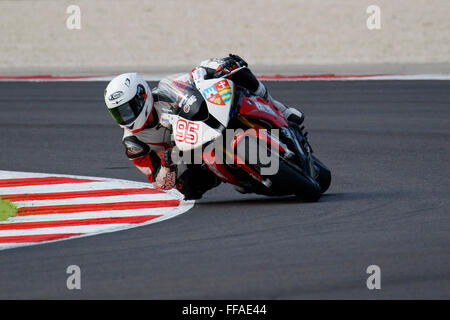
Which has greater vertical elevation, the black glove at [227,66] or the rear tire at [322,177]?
the black glove at [227,66]

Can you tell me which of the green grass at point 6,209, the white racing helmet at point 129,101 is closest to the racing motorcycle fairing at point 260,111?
the white racing helmet at point 129,101

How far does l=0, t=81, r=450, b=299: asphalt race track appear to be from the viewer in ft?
18.3

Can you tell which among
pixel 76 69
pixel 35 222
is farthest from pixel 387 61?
pixel 35 222

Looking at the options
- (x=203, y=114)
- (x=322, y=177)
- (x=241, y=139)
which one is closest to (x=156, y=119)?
(x=203, y=114)

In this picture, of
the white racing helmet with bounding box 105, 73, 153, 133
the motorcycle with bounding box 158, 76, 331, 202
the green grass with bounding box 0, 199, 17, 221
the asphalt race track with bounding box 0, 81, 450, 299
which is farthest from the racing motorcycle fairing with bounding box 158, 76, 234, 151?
the green grass with bounding box 0, 199, 17, 221

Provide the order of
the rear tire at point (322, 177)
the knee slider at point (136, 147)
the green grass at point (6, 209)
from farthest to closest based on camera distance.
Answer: the rear tire at point (322, 177) → the green grass at point (6, 209) → the knee slider at point (136, 147)

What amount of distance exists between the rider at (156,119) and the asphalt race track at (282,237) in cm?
32

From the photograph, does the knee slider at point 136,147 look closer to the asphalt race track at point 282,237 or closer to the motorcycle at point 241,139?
the motorcycle at point 241,139

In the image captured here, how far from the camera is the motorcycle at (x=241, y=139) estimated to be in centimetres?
778

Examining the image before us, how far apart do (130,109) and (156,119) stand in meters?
0.35

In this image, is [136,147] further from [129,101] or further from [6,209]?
[6,209]

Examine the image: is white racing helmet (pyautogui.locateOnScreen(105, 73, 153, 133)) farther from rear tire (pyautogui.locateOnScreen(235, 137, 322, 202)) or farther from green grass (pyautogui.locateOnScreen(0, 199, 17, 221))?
green grass (pyautogui.locateOnScreen(0, 199, 17, 221))

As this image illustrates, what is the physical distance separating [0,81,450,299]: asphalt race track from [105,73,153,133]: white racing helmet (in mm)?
946

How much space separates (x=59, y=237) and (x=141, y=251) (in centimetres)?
111
